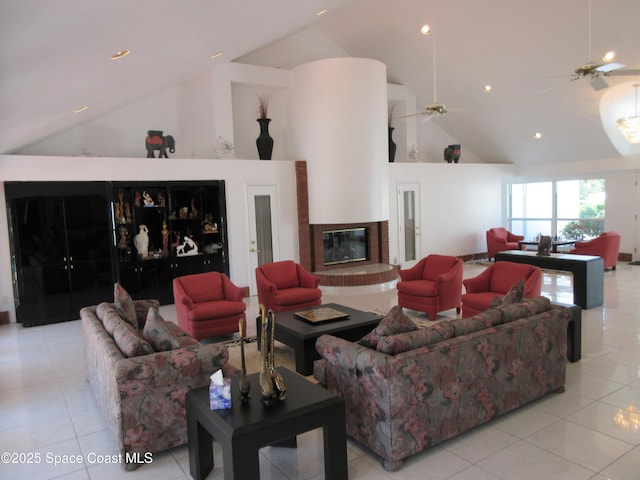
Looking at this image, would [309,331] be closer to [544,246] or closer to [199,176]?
[199,176]

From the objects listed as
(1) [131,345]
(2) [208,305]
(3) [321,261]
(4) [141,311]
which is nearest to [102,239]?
(2) [208,305]

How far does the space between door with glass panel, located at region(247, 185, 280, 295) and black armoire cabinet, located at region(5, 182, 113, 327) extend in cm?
256

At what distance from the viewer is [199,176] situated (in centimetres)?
852

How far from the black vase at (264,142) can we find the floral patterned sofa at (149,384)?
20.0 feet

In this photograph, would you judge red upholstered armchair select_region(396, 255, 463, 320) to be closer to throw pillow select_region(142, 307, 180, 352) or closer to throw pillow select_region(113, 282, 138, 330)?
throw pillow select_region(113, 282, 138, 330)

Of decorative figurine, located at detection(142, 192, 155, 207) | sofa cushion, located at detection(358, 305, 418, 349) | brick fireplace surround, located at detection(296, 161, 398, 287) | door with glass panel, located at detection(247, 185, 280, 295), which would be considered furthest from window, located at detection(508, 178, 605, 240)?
sofa cushion, located at detection(358, 305, 418, 349)

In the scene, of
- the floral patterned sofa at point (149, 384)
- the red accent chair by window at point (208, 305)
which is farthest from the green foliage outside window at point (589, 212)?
the floral patterned sofa at point (149, 384)

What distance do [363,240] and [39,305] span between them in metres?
6.43

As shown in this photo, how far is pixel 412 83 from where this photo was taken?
1159 centimetres

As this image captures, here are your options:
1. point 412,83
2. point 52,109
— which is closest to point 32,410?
point 52,109

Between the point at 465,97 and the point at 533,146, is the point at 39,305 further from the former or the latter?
the point at 533,146

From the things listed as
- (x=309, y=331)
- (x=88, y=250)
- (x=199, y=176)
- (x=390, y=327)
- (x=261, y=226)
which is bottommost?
(x=309, y=331)

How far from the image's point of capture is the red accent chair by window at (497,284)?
592cm

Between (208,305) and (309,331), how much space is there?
1.80 metres
